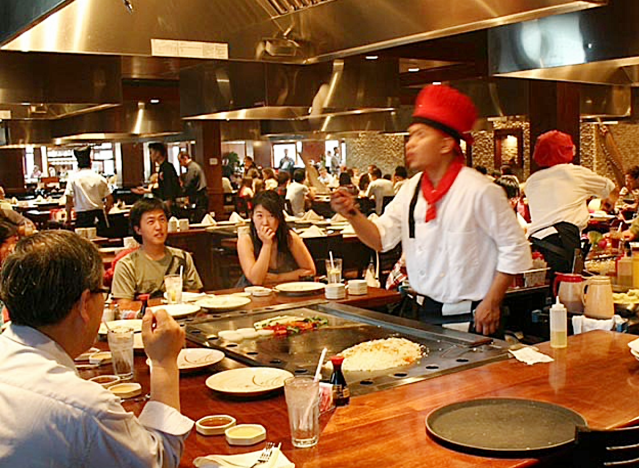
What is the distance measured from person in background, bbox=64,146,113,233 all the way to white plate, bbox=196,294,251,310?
6.96 meters

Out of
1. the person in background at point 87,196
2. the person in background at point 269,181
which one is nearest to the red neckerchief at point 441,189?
the person in background at point 87,196

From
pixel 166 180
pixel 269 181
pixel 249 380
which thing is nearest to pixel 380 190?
pixel 269 181

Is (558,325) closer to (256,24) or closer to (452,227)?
(452,227)

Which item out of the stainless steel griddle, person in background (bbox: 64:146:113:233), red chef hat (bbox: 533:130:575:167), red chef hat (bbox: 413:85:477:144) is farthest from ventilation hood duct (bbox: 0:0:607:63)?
person in background (bbox: 64:146:113:233)

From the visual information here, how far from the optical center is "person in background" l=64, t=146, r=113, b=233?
415 inches

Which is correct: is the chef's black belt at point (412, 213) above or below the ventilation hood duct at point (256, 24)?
below

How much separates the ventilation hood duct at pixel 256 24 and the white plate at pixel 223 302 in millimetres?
1147

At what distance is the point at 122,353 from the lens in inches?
103

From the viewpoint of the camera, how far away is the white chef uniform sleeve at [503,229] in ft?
10.9

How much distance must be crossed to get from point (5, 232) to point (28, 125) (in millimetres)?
10516

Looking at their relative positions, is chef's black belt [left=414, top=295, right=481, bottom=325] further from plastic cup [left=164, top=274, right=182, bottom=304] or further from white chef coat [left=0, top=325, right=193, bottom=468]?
white chef coat [left=0, top=325, right=193, bottom=468]

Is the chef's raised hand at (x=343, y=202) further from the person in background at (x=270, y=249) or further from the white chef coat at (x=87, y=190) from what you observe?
the white chef coat at (x=87, y=190)

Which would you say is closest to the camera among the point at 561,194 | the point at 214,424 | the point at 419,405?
the point at 214,424

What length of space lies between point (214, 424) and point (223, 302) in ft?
5.72
